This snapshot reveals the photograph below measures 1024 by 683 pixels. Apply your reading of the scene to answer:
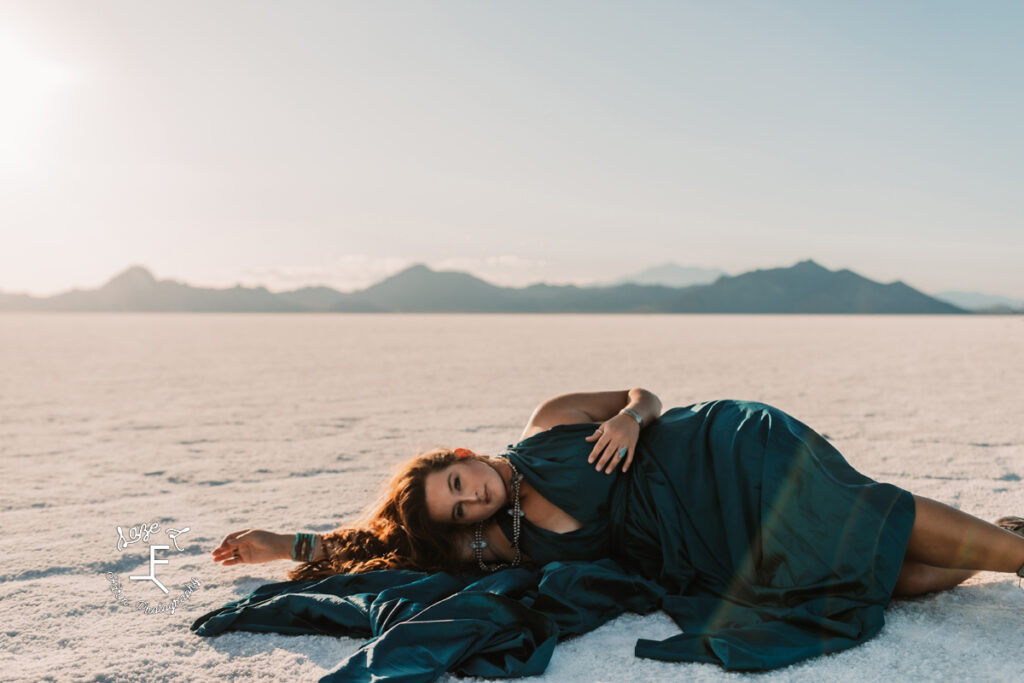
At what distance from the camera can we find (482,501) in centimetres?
254

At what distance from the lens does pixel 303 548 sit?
9.19 ft

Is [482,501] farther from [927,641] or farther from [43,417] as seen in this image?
[43,417]

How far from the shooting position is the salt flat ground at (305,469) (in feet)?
7.10

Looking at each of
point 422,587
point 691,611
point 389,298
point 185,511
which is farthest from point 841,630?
point 389,298

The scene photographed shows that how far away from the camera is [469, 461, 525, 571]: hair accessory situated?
2.67m

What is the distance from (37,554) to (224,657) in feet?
4.81

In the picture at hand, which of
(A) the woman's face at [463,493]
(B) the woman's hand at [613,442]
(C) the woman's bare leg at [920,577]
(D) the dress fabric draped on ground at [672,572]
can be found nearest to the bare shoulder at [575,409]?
(D) the dress fabric draped on ground at [672,572]

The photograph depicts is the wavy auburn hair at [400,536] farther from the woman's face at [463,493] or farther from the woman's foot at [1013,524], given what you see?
the woman's foot at [1013,524]

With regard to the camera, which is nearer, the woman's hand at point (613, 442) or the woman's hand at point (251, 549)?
the woman's hand at point (613, 442)

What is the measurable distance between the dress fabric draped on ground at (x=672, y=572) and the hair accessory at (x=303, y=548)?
129 mm

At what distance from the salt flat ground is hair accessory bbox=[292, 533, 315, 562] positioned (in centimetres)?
24

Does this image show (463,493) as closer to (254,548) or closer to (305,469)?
(254,548)

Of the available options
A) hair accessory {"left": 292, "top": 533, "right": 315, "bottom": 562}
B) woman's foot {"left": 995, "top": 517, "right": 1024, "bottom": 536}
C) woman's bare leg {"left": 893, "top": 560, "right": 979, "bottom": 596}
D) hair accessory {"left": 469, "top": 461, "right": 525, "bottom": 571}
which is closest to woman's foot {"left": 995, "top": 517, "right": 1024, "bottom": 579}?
woman's foot {"left": 995, "top": 517, "right": 1024, "bottom": 536}

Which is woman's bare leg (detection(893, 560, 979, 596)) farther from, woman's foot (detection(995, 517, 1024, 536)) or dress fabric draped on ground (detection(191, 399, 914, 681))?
woman's foot (detection(995, 517, 1024, 536))
